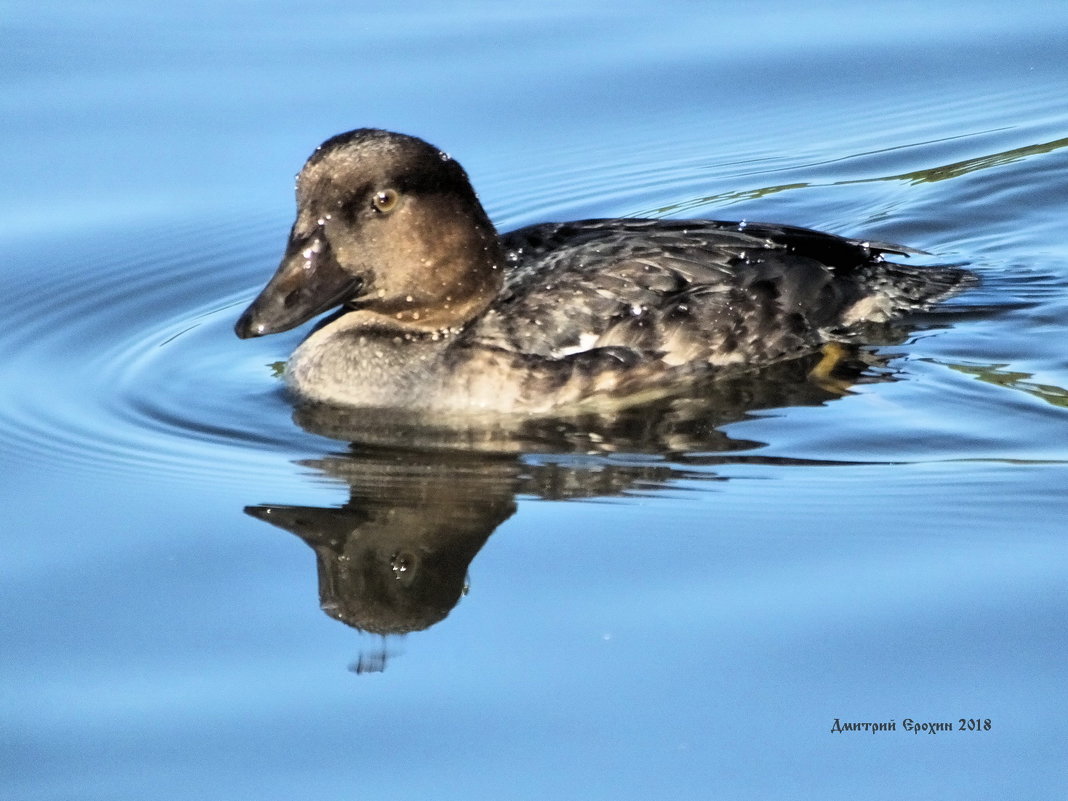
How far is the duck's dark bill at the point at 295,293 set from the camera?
27.0 feet

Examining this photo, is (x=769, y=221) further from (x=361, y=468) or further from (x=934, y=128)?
(x=361, y=468)

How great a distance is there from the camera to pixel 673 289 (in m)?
8.69

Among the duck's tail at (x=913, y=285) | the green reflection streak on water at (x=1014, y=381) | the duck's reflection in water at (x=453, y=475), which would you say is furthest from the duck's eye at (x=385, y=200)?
the green reflection streak on water at (x=1014, y=381)

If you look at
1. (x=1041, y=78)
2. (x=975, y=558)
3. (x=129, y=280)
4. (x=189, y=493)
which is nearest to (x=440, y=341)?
(x=189, y=493)

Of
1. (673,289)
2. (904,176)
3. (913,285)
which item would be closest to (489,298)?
(673,289)

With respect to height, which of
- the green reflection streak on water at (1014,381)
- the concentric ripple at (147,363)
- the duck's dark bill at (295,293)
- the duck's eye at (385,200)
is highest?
the duck's eye at (385,200)

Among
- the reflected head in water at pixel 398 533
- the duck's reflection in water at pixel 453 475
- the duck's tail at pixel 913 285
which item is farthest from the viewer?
the duck's tail at pixel 913 285

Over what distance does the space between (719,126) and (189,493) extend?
523cm

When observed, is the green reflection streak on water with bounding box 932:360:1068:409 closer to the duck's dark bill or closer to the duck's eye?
the duck's eye

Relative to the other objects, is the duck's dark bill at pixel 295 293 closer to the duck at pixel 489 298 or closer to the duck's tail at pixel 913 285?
the duck at pixel 489 298

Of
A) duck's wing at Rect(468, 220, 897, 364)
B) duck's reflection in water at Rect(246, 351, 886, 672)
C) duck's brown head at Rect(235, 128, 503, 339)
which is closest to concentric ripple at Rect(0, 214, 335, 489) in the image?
duck's reflection in water at Rect(246, 351, 886, 672)

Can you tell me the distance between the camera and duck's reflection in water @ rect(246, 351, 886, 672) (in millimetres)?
6660

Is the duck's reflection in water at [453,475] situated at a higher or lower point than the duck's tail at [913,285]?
lower

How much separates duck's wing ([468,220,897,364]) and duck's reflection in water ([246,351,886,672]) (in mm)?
249
